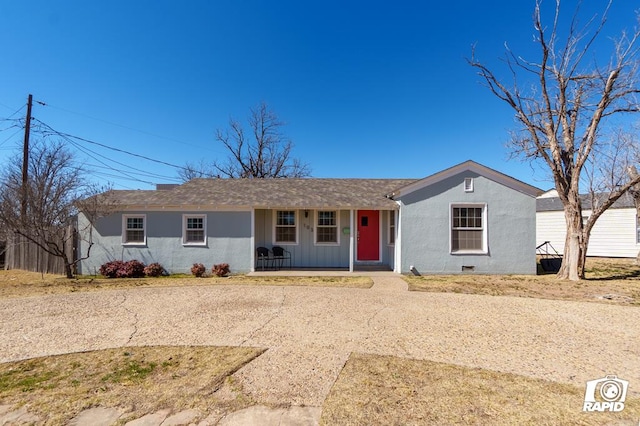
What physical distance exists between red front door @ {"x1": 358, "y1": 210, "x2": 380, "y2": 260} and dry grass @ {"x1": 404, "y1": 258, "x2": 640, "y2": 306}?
2766mm

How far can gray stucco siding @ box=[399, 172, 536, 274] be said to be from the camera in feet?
40.0

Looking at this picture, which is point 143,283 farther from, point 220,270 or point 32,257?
point 32,257

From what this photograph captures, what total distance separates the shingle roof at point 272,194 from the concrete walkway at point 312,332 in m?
4.54

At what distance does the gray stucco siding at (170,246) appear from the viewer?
12719 mm

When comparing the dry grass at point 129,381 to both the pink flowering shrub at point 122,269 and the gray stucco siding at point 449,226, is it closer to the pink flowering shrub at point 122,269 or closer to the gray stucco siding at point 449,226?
the pink flowering shrub at point 122,269

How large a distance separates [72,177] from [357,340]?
20449 mm

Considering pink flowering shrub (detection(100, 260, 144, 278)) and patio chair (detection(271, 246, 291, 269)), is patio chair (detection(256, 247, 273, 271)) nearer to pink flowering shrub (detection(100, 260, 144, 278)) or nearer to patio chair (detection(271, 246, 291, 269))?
patio chair (detection(271, 246, 291, 269))

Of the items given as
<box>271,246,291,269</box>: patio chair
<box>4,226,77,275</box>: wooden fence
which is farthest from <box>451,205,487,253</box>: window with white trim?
<box>4,226,77,275</box>: wooden fence

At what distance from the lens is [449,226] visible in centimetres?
1221

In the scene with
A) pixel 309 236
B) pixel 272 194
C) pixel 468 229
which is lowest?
pixel 309 236

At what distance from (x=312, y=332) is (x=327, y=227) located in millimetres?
8292

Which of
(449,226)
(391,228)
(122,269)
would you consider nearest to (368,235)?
(391,228)

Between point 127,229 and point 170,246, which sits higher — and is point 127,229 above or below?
above

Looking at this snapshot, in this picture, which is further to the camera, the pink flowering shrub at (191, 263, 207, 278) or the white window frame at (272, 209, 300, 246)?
the white window frame at (272, 209, 300, 246)
